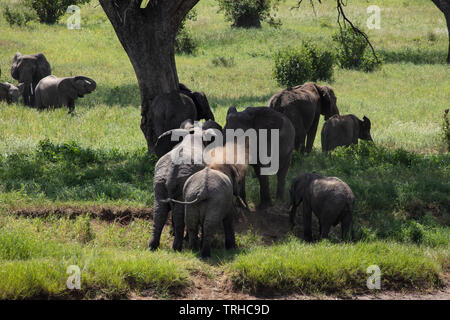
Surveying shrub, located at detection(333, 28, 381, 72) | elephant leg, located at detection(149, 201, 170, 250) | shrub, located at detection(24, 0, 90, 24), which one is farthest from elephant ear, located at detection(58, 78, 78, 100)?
shrub, located at detection(24, 0, 90, 24)

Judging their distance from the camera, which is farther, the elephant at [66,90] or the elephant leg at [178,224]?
the elephant at [66,90]

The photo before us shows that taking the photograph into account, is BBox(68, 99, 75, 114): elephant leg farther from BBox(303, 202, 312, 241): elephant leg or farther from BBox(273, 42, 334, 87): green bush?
BBox(303, 202, 312, 241): elephant leg

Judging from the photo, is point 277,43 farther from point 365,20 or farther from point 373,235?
point 373,235

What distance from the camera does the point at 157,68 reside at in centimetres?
1142

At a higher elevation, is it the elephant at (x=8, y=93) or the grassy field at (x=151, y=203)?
the elephant at (x=8, y=93)

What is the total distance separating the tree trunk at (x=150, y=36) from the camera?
1119 centimetres

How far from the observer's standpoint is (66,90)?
60.5 ft

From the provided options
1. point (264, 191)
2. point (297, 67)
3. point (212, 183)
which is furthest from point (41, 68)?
point (212, 183)

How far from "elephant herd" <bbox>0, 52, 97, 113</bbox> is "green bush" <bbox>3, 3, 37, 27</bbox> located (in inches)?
570

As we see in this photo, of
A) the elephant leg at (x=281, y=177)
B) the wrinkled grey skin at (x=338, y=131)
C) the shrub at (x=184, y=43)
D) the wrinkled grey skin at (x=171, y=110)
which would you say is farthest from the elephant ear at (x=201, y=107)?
the shrub at (x=184, y=43)

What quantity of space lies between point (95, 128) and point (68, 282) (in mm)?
9874

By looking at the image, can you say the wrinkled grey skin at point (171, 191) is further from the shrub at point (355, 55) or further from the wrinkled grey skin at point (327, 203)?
the shrub at point (355, 55)

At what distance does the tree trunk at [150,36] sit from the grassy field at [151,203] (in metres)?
0.81
